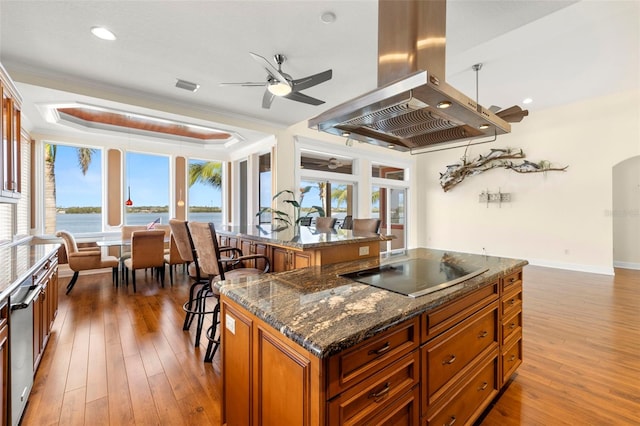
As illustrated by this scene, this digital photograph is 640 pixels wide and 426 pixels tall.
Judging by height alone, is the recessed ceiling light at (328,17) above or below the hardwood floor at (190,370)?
above

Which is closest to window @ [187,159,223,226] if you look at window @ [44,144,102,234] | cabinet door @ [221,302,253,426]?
window @ [44,144,102,234]

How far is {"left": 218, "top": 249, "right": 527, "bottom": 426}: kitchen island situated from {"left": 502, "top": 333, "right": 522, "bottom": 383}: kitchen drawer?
180 millimetres

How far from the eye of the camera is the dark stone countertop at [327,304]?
907 mm

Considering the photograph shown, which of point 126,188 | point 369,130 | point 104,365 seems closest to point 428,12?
point 369,130

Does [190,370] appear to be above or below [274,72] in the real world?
below

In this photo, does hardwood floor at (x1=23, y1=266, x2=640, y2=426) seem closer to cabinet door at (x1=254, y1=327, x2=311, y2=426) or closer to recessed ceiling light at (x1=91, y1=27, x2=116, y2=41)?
cabinet door at (x1=254, y1=327, x2=311, y2=426)

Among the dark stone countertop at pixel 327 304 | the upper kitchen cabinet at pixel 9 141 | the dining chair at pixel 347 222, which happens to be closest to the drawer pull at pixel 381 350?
the dark stone countertop at pixel 327 304

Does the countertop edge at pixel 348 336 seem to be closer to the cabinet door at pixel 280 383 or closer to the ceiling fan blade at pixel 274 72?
the cabinet door at pixel 280 383

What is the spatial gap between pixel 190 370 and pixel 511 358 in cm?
250

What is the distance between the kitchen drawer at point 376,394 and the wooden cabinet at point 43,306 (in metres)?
2.38

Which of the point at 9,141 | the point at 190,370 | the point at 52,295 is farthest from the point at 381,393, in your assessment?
the point at 9,141

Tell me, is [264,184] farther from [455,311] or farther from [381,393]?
[381,393]

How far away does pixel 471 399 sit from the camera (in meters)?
1.59

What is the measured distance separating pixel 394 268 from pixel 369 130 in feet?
3.20
